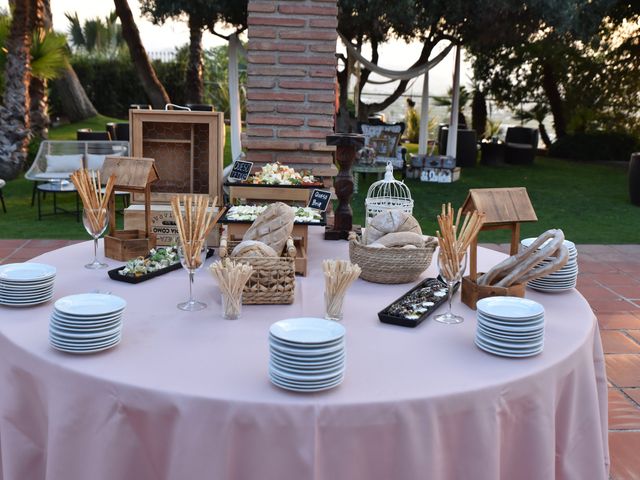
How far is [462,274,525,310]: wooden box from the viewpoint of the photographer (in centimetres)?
203

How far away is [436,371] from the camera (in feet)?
5.26

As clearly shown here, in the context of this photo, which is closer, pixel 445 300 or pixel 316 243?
pixel 445 300

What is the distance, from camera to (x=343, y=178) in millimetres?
2854

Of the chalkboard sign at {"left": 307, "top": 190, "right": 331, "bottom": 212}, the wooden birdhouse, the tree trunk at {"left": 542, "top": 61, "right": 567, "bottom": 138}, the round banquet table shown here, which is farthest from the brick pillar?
the tree trunk at {"left": 542, "top": 61, "right": 567, "bottom": 138}

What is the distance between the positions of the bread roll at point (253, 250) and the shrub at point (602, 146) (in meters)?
13.5

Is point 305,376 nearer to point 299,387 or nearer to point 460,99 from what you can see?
point 299,387

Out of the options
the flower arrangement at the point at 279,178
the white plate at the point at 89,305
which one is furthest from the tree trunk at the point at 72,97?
the white plate at the point at 89,305

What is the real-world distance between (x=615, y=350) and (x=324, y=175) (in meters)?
1.87

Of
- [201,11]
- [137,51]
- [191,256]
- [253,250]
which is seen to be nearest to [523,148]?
[201,11]

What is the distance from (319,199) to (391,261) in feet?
1.96

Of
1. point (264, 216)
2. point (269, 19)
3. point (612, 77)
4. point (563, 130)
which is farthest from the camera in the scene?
point (563, 130)

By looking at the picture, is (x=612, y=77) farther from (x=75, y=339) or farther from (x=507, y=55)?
(x=75, y=339)

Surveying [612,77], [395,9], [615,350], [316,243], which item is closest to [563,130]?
[612,77]

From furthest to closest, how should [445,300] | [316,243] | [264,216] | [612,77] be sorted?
[612,77] < [316,243] < [264,216] < [445,300]
